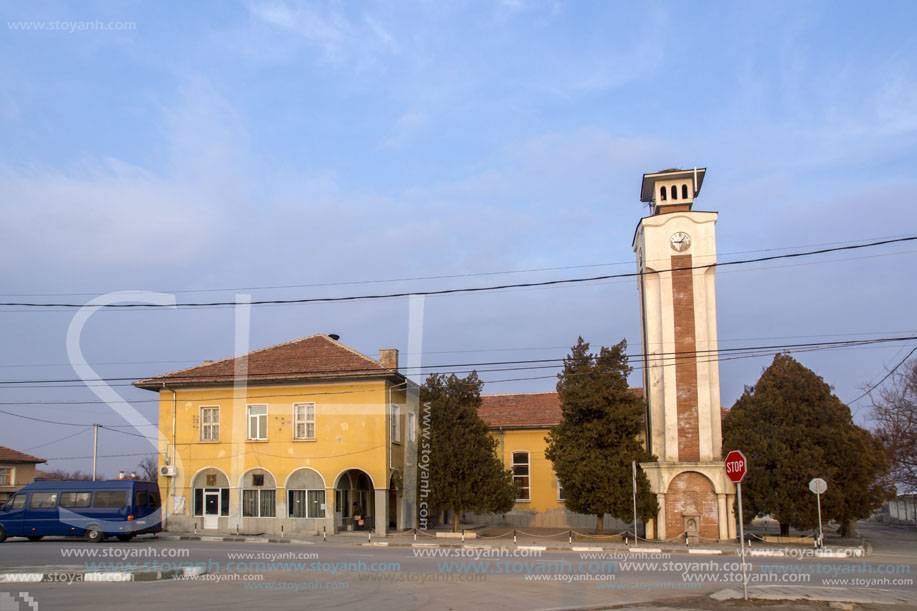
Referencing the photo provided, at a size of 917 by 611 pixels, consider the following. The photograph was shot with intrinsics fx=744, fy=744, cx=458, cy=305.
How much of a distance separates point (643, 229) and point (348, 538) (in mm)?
18255

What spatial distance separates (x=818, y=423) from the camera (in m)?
29.0

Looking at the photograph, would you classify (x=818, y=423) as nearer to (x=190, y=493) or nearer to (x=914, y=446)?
(x=914, y=446)

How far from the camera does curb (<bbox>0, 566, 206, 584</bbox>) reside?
15.1m

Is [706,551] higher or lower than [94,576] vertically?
lower

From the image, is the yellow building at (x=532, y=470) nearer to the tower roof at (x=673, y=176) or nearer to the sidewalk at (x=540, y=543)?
the sidewalk at (x=540, y=543)

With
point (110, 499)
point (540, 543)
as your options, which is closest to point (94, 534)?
point (110, 499)

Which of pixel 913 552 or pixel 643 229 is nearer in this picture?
pixel 913 552

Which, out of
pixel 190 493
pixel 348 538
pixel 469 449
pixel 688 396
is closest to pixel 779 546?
pixel 688 396

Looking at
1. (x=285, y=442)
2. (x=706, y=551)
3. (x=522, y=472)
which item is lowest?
(x=706, y=551)

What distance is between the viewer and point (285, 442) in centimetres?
3434

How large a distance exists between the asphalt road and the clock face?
1312 centimetres

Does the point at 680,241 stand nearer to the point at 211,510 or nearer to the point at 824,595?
the point at 824,595

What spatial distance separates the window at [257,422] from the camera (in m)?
34.8

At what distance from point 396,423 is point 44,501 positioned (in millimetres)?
14617
